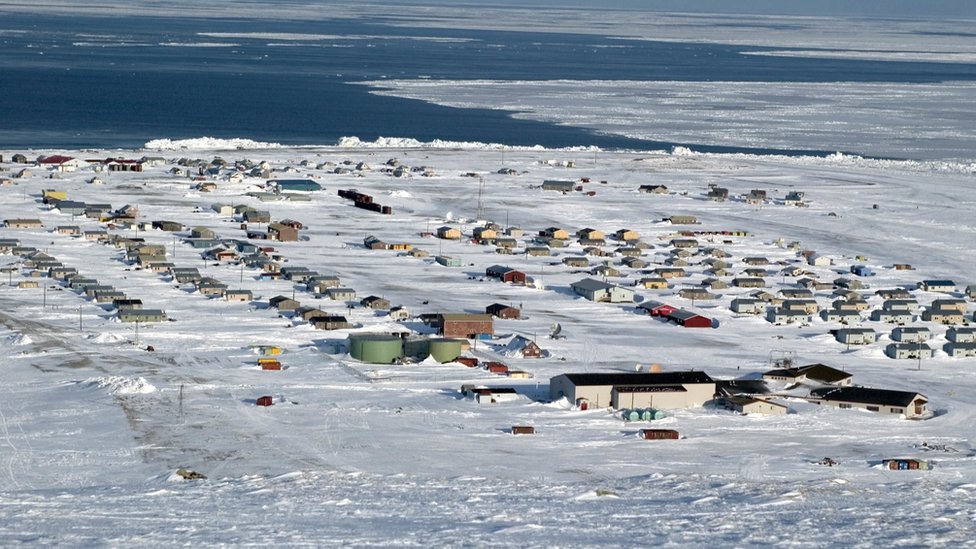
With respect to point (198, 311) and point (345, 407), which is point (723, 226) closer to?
point (198, 311)

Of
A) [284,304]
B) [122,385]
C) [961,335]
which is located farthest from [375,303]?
[961,335]

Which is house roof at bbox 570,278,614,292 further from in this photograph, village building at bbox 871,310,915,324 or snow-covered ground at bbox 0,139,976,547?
village building at bbox 871,310,915,324

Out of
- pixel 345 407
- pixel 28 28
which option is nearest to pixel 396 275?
pixel 345 407

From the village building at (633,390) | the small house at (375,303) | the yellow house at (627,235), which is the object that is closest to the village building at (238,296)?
the small house at (375,303)

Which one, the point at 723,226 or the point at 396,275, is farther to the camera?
the point at 723,226

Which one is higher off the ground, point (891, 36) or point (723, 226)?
point (891, 36)

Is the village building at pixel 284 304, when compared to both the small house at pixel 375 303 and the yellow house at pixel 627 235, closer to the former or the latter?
the small house at pixel 375 303

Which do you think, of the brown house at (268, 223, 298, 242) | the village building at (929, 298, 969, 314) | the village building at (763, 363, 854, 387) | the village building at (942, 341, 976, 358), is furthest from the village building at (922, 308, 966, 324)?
the brown house at (268, 223, 298, 242)

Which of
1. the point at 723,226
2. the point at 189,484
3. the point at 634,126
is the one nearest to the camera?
the point at 189,484

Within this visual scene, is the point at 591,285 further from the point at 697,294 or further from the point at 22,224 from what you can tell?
the point at 22,224
